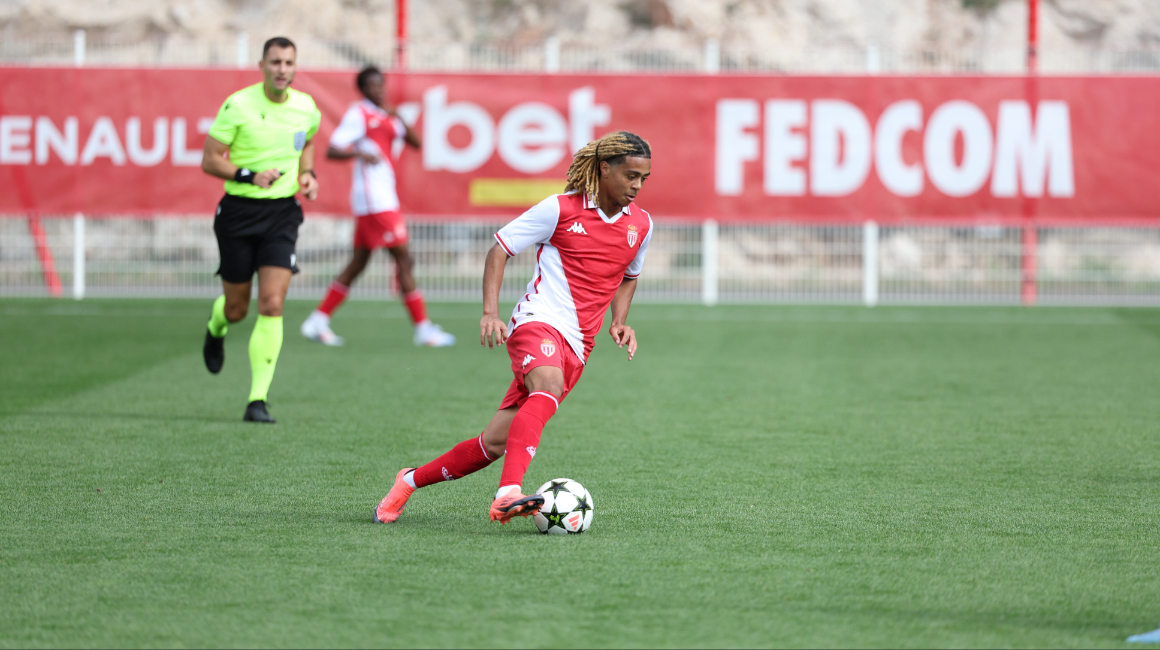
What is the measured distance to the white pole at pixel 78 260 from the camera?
14.2 meters

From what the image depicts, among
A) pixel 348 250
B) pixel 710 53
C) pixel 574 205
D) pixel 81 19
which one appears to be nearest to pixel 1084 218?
pixel 710 53

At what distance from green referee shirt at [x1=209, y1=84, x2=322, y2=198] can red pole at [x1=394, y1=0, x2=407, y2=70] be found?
6665 mm

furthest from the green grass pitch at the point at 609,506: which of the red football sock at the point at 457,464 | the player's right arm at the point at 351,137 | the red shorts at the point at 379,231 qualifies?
the player's right arm at the point at 351,137

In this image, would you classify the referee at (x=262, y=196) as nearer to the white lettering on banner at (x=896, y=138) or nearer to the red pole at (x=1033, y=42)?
the white lettering on banner at (x=896, y=138)

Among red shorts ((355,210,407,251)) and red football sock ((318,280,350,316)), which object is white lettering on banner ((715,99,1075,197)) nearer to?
red shorts ((355,210,407,251))

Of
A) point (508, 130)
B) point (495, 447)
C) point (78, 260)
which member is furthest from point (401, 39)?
point (495, 447)

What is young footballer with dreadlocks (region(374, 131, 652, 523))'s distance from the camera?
450 cm

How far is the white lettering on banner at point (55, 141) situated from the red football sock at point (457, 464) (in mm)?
10391

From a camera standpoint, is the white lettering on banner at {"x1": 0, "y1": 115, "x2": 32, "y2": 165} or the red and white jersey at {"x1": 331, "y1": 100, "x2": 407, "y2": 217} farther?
the white lettering on banner at {"x1": 0, "y1": 115, "x2": 32, "y2": 165}

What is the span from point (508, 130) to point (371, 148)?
2.94 metres

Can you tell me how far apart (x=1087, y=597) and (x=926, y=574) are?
465 millimetres

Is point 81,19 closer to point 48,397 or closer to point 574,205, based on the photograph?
point 48,397

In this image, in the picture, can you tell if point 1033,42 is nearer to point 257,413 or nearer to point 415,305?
point 415,305

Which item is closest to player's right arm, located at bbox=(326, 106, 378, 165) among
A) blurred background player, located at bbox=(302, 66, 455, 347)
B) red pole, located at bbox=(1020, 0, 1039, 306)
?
blurred background player, located at bbox=(302, 66, 455, 347)
